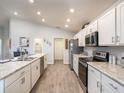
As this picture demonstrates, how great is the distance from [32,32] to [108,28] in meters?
8.57

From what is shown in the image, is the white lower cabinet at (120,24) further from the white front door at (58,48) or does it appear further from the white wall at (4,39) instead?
the white wall at (4,39)

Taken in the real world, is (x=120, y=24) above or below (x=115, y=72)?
above

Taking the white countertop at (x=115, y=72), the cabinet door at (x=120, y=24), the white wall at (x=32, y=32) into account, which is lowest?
the white countertop at (x=115, y=72)

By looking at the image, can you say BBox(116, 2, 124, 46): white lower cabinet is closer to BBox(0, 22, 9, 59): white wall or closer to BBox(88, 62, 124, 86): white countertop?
BBox(88, 62, 124, 86): white countertop

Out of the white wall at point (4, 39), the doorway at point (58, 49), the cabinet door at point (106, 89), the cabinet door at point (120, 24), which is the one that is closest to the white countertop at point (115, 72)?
the cabinet door at point (106, 89)

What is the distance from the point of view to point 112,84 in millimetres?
1983

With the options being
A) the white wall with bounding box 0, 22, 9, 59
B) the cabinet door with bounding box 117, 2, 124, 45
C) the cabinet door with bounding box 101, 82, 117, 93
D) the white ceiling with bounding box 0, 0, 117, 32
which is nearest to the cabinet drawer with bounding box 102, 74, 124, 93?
the cabinet door with bounding box 101, 82, 117, 93

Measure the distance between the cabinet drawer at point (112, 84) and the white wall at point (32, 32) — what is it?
8.96m

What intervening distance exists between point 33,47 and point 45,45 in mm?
925

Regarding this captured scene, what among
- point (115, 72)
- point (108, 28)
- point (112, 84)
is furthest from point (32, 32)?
point (112, 84)

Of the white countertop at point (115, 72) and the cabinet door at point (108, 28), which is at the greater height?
the cabinet door at point (108, 28)

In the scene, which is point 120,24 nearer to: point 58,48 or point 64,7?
point 64,7

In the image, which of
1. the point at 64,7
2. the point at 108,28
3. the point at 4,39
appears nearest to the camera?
the point at 108,28

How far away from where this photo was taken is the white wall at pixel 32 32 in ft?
34.8
